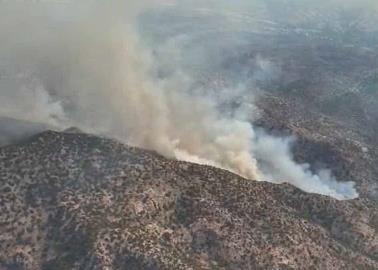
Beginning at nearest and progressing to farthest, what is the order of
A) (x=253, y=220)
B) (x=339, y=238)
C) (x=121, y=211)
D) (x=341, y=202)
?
(x=121, y=211) → (x=253, y=220) → (x=339, y=238) → (x=341, y=202)

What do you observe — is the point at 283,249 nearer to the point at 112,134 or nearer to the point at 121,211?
the point at 121,211

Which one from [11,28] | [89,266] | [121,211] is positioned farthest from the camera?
[11,28]

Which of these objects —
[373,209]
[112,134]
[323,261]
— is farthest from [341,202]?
A: [112,134]

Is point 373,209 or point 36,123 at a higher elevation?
point 36,123

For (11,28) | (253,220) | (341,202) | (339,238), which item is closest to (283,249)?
(253,220)

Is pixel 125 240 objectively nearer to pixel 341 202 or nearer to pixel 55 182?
pixel 55 182

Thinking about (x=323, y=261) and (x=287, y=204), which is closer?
(x=323, y=261)
